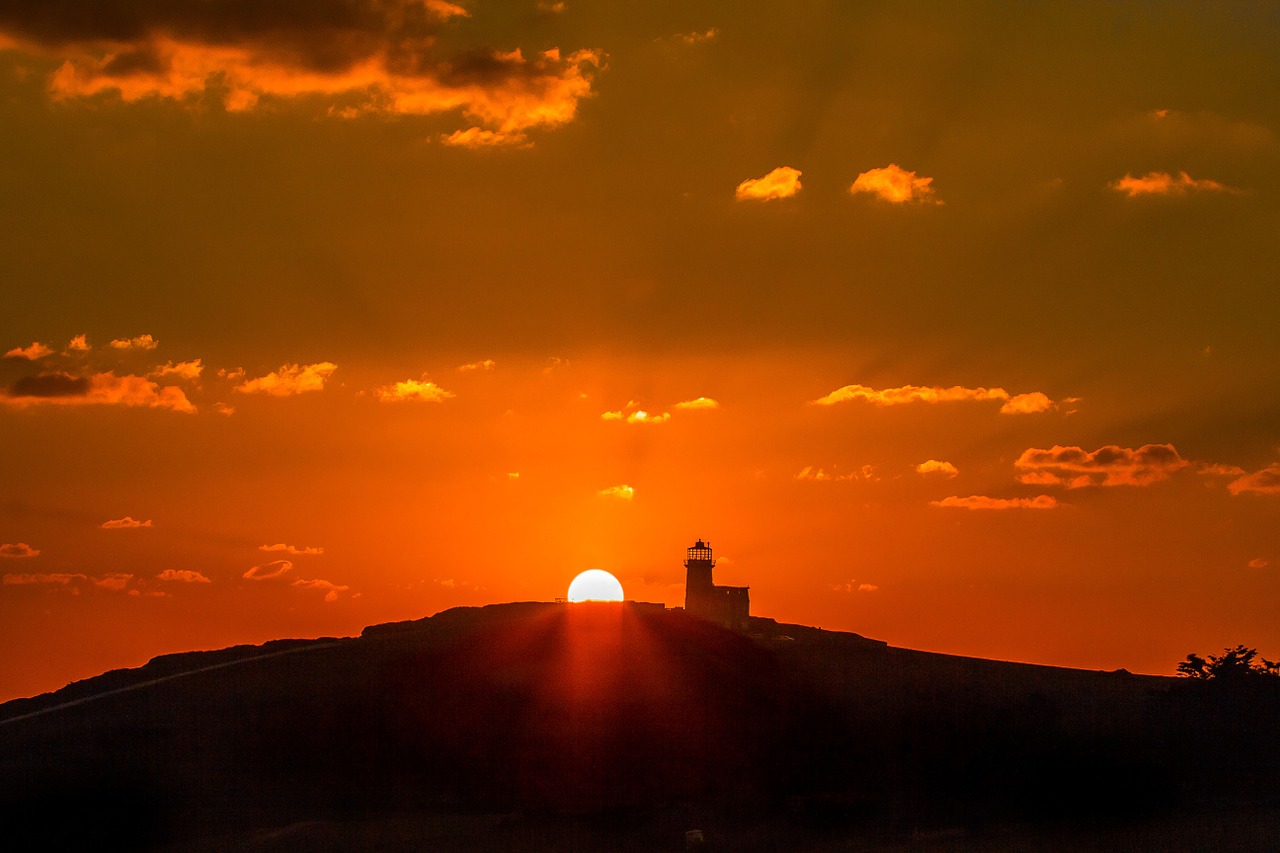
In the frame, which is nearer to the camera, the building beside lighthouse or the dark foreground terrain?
the dark foreground terrain

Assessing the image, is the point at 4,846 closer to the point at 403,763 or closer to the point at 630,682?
the point at 403,763

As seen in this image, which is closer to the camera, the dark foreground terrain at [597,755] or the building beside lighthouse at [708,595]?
the dark foreground terrain at [597,755]

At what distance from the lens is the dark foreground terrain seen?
56.5 m

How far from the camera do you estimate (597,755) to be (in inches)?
2446

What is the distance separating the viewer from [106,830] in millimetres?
55594

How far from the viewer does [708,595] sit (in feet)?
336

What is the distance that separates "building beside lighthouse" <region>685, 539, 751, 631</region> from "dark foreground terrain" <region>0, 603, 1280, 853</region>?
23.2 meters

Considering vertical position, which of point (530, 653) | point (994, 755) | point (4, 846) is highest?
point (530, 653)

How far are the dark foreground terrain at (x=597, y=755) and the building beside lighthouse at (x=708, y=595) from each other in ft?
76.2

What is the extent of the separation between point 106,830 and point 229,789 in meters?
4.84

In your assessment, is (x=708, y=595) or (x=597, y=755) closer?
(x=597, y=755)

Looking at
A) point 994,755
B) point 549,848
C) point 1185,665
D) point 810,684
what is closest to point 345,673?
point 549,848

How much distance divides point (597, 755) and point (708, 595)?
40953 mm

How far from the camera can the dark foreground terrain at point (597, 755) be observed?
185ft
